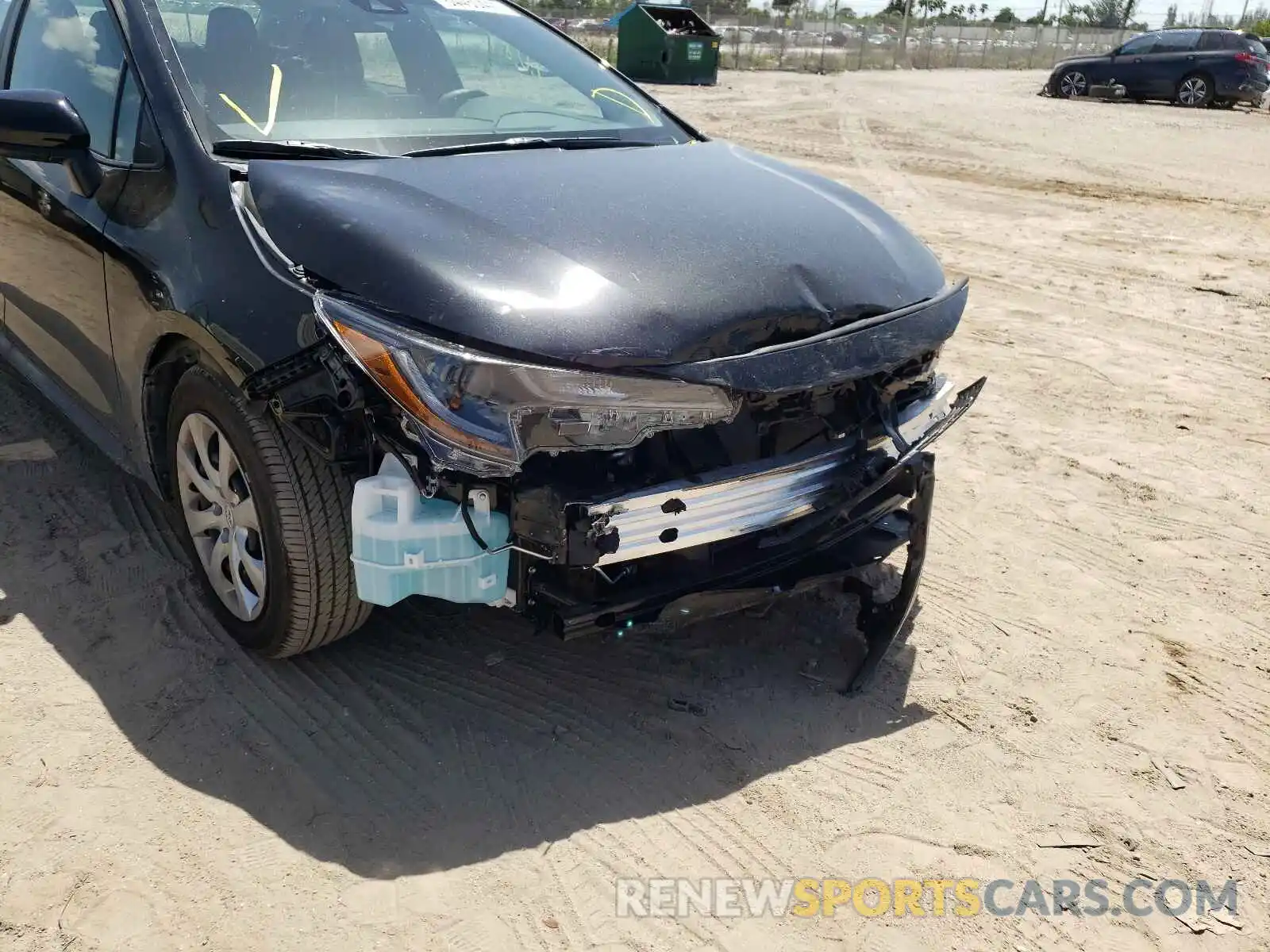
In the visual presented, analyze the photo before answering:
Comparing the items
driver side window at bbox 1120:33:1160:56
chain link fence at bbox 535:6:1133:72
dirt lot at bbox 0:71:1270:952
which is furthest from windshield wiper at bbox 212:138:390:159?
chain link fence at bbox 535:6:1133:72

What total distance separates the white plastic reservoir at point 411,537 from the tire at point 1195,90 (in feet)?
69.6

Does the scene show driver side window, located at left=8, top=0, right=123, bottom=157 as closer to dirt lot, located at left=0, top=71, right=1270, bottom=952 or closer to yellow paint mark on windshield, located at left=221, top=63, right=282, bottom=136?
yellow paint mark on windshield, located at left=221, top=63, right=282, bottom=136

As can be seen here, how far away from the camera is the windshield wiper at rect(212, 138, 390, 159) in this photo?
9.16 feet

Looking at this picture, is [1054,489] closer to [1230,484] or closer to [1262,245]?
[1230,484]

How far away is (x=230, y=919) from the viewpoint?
7.13 feet

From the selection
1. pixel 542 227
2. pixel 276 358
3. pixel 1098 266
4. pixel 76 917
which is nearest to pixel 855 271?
pixel 542 227

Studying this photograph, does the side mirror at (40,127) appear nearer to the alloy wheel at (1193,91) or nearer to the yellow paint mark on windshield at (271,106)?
the yellow paint mark on windshield at (271,106)

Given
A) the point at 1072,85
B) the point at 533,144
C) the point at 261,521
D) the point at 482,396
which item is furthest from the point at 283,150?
the point at 1072,85

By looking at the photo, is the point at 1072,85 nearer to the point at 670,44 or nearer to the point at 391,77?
the point at 670,44

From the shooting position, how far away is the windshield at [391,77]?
2996 millimetres

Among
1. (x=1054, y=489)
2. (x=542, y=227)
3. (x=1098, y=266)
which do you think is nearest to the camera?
(x=542, y=227)

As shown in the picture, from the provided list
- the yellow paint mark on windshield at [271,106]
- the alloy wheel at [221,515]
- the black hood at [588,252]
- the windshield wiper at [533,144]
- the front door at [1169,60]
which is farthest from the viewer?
the front door at [1169,60]

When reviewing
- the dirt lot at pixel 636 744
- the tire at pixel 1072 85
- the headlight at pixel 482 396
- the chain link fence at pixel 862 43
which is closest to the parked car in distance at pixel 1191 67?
the tire at pixel 1072 85

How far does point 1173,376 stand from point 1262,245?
394cm
